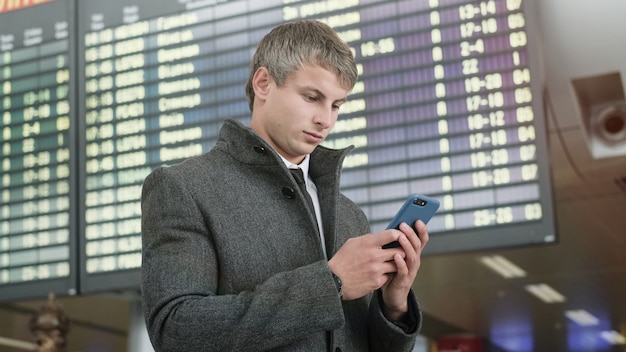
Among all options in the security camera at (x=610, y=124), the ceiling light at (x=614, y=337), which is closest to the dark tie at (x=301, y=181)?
the security camera at (x=610, y=124)

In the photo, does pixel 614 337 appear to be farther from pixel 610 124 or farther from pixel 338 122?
pixel 338 122

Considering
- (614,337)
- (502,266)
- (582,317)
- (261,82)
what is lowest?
(614,337)

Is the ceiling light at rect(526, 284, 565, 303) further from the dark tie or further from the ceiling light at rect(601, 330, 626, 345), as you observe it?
the dark tie

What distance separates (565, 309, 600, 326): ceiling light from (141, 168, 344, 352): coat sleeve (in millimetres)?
7910

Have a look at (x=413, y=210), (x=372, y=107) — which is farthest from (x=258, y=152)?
(x=372, y=107)

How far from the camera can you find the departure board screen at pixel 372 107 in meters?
3.39

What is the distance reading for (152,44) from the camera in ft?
13.2

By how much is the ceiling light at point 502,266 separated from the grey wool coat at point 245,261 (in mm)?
5094

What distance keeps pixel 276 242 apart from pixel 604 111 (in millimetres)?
3199

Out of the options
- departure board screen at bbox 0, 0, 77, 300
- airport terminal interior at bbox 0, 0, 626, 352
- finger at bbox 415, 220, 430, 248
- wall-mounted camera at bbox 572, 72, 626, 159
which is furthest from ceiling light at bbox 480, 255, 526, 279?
finger at bbox 415, 220, 430, 248

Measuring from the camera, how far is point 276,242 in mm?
1324

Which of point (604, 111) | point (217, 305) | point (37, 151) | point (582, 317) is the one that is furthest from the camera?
point (582, 317)

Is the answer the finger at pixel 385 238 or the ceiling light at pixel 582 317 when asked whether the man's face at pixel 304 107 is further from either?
the ceiling light at pixel 582 317

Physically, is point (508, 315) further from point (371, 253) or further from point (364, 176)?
point (371, 253)
